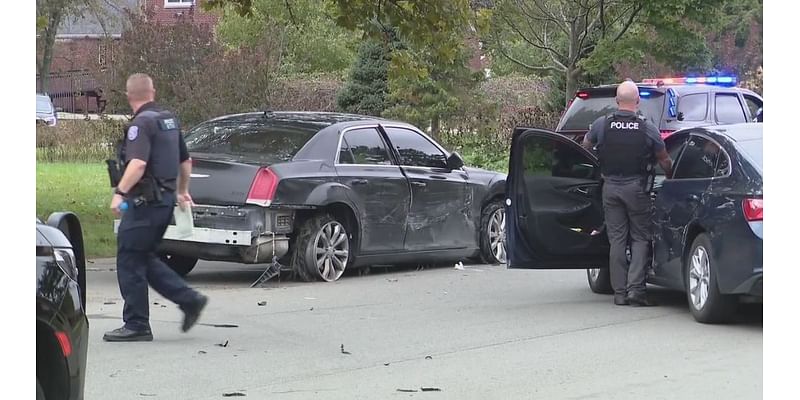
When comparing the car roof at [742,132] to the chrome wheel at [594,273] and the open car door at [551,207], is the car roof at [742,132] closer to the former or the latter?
the open car door at [551,207]

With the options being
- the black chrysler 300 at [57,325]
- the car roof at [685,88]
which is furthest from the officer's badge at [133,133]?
the car roof at [685,88]

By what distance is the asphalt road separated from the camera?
22.0ft

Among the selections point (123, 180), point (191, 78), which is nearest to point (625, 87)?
point (123, 180)

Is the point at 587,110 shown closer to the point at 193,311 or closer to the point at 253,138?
the point at 253,138

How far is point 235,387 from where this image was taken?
21.8 ft

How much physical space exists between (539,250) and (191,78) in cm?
1460

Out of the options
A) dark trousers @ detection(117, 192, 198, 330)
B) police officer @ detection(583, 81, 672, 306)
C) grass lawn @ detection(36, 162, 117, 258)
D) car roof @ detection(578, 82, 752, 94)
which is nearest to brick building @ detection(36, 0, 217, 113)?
grass lawn @ detection(36, 162, 117, 258)

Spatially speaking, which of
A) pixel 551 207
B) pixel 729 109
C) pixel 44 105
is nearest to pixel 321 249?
pixel 551 207

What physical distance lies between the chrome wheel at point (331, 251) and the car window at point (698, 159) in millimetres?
3258

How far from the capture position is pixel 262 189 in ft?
33.5

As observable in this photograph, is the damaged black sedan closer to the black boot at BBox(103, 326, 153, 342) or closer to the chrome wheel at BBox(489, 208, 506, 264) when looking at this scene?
the chrome wheel at BBox(489, 208, 506, 264)

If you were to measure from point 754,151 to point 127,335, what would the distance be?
4.69 meters

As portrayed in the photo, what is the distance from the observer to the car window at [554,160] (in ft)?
32.8
